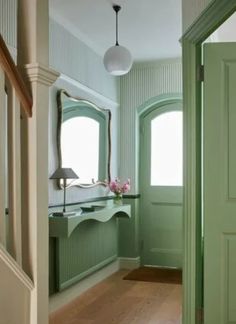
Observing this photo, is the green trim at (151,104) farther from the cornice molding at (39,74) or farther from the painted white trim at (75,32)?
the cornice molding at (39,74)

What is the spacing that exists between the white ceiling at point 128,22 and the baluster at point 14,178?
6.46 feet

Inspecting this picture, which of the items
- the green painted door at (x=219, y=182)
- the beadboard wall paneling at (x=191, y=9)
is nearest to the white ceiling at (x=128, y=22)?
the beadboard wall paneling at (x=191, y=9)

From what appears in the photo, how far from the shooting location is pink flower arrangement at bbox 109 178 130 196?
4.96 m

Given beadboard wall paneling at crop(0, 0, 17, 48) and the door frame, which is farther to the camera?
beadboard wall paneling at crop(0, 0, 17, 48)

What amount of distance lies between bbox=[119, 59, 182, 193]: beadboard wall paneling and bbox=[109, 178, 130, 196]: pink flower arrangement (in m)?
0.33

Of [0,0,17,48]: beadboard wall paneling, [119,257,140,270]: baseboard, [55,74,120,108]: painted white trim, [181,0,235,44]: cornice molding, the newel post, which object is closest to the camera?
the newel post

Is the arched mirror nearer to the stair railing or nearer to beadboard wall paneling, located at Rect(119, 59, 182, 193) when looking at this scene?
beadboard wall paneling, located at Rect(119, 59, 182, 193)

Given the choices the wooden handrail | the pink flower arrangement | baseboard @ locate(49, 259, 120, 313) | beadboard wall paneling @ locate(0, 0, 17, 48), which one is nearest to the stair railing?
the wooden handrail

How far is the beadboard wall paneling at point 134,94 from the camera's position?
5.32 m

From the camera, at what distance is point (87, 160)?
4566 millimetres

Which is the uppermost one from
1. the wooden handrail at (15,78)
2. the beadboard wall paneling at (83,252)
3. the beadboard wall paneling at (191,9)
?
the beadboard wall paneling at (191,9)

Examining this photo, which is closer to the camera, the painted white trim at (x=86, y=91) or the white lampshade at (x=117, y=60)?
the white lampshade at (x=117, y=60)

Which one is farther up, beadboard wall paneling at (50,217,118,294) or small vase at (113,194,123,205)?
small vase at (113,194,123,205)

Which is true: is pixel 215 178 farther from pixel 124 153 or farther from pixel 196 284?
pixel 124 153
